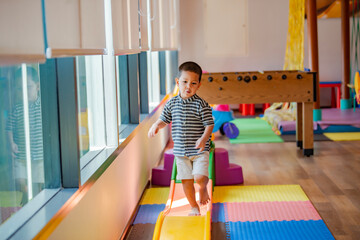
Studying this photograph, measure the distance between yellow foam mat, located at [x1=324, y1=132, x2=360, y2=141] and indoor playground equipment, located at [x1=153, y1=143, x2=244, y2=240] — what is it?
7.95 ft

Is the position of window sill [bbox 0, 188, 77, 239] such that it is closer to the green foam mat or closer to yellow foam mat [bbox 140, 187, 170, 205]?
yellow foam mat [bbox 140, 187, 170, 205]

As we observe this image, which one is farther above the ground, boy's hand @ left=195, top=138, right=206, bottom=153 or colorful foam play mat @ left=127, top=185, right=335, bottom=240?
boy's hand @ left=195, top=138, right=206, bottom=153

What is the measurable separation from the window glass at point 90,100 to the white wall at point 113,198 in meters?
0.25

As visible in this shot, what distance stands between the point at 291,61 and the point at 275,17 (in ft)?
8.51

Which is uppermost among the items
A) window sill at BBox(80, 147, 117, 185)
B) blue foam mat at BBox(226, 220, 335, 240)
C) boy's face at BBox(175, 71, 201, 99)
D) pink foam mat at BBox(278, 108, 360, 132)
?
boy's face at BBox(175, 71, 201, 99)

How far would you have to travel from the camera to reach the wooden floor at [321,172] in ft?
11.3

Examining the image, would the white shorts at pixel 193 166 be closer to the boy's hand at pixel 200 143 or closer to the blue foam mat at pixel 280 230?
the boy's hand at pixel 200 143

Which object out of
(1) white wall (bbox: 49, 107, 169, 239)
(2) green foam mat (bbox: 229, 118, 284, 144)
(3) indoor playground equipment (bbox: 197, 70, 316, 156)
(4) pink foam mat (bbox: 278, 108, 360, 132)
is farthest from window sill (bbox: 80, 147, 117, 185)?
(4) pink foam mat (bbox: 278, 108, 360, 132)

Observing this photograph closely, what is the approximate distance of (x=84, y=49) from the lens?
7.18 feet

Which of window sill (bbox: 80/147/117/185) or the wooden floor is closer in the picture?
window sill (bbox: 80/147/117/185)

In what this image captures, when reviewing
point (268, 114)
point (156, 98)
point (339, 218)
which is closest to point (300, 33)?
point (268, 114)

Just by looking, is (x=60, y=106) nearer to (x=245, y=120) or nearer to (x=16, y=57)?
(x=16, y=57)

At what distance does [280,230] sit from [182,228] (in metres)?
0.72

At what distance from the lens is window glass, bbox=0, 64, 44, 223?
189cm
